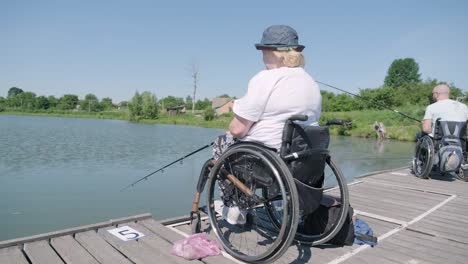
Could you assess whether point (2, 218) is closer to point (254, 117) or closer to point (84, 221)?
point (84, 221)

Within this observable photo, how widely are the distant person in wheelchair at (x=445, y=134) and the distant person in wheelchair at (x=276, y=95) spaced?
3.32m

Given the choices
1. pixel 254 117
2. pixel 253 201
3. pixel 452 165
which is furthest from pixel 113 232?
pixel 452 165

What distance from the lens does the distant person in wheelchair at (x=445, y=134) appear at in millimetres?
4402

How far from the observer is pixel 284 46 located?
199cm

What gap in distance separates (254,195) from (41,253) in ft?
4.35

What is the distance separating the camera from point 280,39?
198cm

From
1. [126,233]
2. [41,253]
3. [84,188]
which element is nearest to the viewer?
[41,253]

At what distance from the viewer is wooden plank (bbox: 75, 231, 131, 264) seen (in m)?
2.01

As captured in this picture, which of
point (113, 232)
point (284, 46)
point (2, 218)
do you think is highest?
point (284, 46)

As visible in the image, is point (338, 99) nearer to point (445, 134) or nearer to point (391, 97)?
A: point (391, 97)

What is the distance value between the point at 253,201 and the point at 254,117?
19.2 inches

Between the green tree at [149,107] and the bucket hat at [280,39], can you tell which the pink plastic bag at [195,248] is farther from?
the green tree at [149,107]

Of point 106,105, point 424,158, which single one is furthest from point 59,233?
point 106,105

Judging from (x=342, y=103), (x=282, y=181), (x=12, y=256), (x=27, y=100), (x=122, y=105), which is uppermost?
(x=342, y=103)
